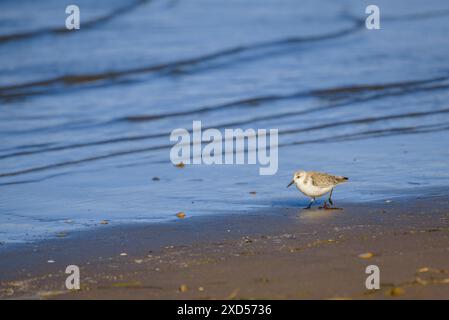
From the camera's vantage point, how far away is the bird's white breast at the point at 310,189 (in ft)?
28.8

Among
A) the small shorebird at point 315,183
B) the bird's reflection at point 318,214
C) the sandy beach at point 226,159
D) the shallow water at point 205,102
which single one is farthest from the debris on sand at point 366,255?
the shallow water at point 205,102

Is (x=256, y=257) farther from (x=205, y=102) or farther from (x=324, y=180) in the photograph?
(x=205, y=102)

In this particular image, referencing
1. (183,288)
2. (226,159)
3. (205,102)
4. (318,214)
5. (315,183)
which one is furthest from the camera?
(205,102)

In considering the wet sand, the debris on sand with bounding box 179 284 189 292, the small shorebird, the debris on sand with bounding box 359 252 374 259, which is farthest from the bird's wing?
the debris on sand with bounding box 179 284 189 292

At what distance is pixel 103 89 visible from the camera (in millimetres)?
17031

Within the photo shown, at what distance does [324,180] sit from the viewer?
880 cm

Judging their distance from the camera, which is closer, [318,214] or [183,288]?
[183,288]

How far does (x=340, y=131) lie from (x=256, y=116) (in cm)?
180

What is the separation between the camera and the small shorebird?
8766 mm

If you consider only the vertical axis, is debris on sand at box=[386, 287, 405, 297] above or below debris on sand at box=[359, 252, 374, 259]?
below

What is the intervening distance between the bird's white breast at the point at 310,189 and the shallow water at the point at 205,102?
288 millimetres

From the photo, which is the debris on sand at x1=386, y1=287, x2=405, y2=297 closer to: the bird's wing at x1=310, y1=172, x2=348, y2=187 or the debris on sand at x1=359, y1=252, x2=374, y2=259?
the debris on sand at x1=359, y1=252, x2=374, y2=259

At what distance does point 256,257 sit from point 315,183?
183cm

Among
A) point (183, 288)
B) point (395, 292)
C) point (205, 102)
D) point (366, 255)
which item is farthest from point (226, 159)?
point (395, 292)
